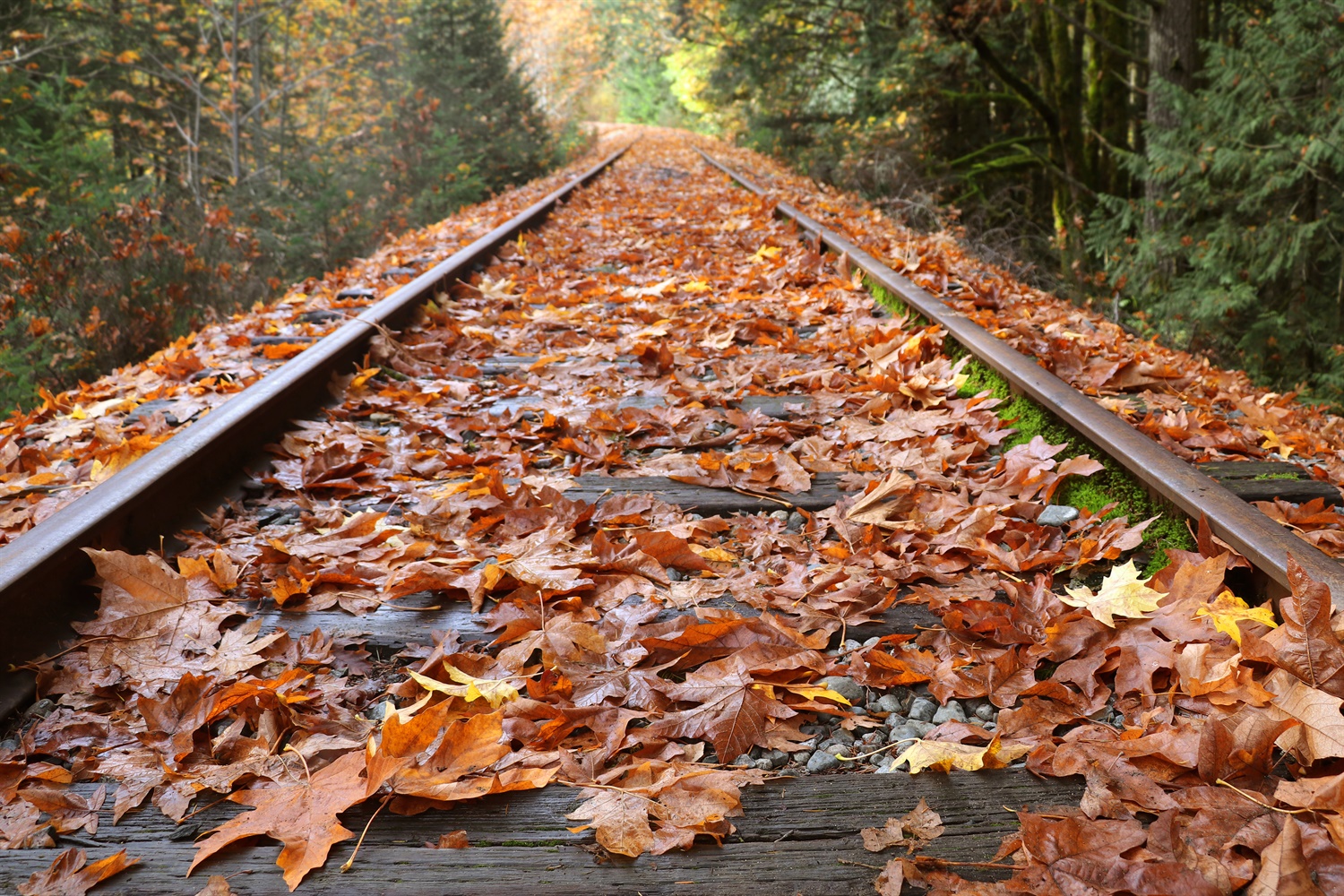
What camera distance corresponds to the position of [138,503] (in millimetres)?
2273

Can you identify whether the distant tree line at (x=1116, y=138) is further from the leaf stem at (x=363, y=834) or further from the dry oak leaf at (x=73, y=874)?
the dry oak leaf at (x=73, y=874)

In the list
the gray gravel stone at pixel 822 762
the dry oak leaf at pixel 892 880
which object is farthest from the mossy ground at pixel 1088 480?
the dry oak leaf at pixel 892 880

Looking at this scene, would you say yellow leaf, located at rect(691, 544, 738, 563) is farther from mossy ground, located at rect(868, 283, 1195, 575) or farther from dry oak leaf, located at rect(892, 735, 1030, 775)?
mossy ground, located at rect(868, 283, 1195, 575)

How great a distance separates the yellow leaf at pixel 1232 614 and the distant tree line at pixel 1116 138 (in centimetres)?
673

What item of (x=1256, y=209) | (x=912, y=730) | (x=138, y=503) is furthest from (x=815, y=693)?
(x=1256, y=209)

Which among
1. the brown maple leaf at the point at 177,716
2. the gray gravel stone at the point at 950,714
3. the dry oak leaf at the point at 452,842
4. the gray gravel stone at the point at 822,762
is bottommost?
the gray gravel stone at the point at 950,714

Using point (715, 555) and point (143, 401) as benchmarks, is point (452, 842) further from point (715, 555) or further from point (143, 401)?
point (143, 401)

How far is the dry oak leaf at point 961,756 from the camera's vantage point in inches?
58.7

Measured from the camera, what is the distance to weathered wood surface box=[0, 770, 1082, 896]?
128 cm

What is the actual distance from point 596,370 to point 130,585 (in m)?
2.27

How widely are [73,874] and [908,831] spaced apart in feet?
4.20

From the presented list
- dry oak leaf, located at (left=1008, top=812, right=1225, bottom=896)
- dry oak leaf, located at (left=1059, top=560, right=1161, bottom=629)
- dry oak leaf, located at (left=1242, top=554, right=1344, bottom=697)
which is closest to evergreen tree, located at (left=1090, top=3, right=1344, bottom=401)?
dry oak leaf, located at (left=1059, top=560, right=1161, bottom=629)

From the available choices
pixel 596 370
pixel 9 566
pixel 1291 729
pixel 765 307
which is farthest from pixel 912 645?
pixel 765 307

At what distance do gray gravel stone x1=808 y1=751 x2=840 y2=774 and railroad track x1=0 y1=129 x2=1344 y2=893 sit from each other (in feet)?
0.08
